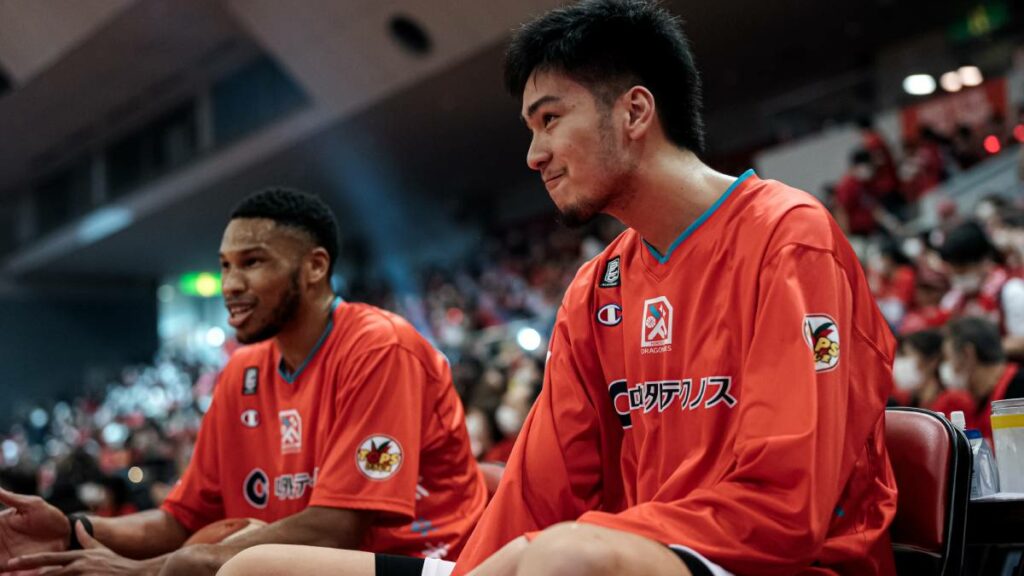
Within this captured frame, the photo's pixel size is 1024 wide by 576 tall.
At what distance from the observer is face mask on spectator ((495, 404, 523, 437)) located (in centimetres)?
604

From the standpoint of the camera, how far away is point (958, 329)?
4.19m

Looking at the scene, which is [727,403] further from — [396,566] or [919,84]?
[919,84]

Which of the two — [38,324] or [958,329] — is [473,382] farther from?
[38,324]

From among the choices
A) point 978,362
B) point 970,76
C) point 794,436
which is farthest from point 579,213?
point 970,76

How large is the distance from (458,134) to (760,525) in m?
15.3

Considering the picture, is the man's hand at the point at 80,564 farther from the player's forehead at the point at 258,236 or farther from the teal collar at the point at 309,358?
the player's forehead at the point at 258,236

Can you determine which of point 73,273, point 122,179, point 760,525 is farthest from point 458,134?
point 760,525

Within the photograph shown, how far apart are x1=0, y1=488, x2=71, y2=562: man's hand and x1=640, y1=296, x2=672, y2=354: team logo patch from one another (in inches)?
71.0

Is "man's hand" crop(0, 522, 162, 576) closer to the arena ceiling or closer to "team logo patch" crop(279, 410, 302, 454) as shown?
"team logo patch" crop(279, 410, 302, 454)

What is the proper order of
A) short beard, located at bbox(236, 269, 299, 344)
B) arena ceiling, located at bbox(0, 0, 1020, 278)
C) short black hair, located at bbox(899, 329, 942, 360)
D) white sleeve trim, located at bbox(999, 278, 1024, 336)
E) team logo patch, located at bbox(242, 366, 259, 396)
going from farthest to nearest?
arena ceiling, located at bbox(0, 0, 1020, 278) < white sleeve trim, located at bbox(999, 278, 1024, 336) < short black hair, located at bbox(899, 329, 942, 360) < team logo patch, located at bbox(242, 366, 259, 396) < short beard, located at bbox(236, 269, 299, 344)

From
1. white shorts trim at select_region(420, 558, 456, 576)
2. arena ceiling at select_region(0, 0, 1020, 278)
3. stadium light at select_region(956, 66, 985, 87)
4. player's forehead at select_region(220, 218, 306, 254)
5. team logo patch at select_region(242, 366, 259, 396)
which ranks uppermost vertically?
arena ceiling at select_region(0, 0, 1020, 278)

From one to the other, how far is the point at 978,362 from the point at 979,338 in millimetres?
99

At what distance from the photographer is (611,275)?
84.7 inches

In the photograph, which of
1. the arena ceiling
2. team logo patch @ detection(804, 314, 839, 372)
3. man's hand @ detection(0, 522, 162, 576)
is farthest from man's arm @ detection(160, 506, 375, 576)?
the arena ceiling
